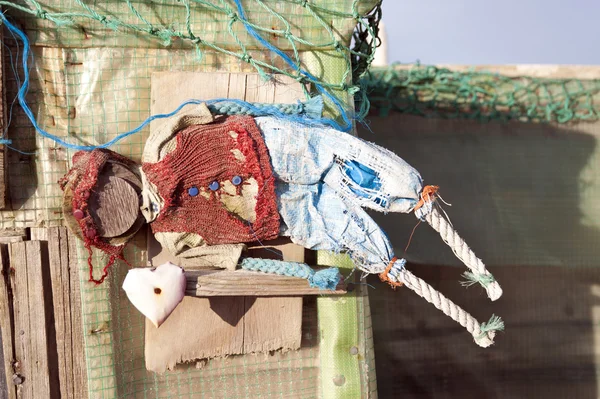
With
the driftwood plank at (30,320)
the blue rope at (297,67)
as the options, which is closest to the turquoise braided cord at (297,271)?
the blue rope at (297,67)

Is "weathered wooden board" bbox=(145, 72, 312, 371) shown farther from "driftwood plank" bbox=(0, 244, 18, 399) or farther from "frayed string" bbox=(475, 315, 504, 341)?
"frayed string" bbox=(475, 315, 504, 341)

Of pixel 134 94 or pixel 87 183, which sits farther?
pixel 134 94

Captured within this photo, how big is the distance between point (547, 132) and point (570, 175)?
11.1 inches

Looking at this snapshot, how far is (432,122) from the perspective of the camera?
3.26 meters

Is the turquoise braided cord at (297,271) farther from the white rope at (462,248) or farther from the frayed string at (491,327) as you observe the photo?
the frayed string at (491,327)

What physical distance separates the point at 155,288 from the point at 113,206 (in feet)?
0.86

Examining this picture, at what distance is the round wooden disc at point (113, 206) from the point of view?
1585mm

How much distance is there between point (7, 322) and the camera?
1.85 m

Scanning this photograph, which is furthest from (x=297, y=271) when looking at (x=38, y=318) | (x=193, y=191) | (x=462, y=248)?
(x=38, y=318)

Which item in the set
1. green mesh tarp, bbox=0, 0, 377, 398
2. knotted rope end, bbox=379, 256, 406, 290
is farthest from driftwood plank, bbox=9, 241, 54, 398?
knotted rope end, bbox=379, 256, 406, 290

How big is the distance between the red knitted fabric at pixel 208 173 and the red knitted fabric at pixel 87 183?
0.43ft

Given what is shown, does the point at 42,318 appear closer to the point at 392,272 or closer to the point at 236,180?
the point at 236,180

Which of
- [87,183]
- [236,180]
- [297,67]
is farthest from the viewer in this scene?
[297,67]

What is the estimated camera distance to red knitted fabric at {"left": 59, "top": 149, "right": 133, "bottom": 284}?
1.55 m
